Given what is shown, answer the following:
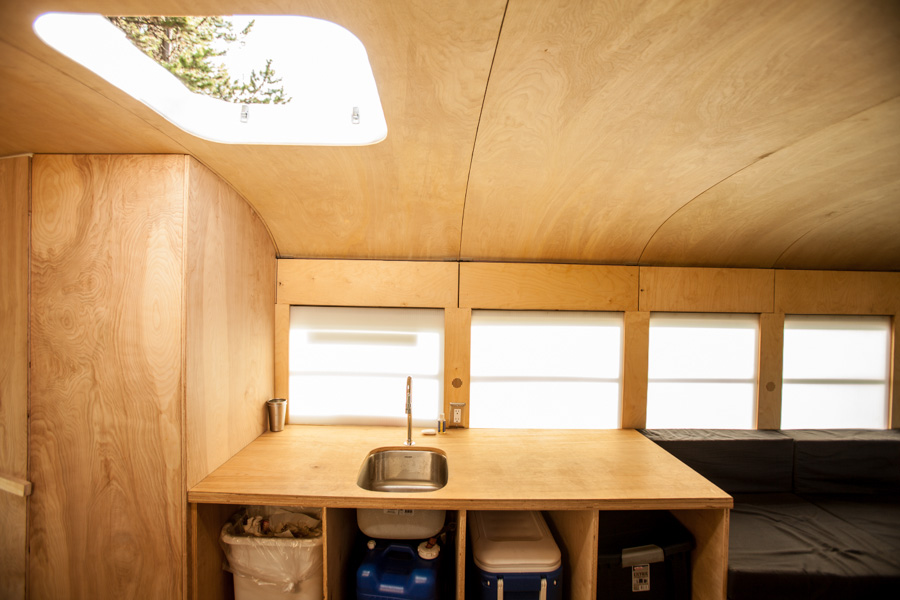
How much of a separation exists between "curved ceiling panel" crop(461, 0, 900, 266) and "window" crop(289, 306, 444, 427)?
3.27ft

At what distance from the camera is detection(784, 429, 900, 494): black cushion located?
2.32 meters

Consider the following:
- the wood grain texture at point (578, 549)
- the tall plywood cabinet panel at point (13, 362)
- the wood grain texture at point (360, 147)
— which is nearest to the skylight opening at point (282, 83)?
the wood grain texture at point (360, 147)

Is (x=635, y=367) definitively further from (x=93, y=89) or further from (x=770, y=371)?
(x=93, y=89)

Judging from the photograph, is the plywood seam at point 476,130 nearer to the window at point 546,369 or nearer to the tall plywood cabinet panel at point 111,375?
the window at point 546,369

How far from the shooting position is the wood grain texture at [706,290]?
2475 mm

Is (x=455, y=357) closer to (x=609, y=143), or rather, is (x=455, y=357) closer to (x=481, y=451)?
(x=481, y=451)

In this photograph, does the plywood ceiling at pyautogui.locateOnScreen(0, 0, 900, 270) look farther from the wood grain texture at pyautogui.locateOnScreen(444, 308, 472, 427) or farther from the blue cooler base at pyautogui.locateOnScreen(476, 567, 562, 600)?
the blue cooler base at pyautogui.locateOnScreen(476, 567, 562, 600)

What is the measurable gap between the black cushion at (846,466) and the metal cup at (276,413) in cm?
335

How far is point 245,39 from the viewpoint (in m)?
1.37

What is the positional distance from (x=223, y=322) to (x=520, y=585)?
1922 mm

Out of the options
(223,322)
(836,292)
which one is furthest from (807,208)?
(223,322)

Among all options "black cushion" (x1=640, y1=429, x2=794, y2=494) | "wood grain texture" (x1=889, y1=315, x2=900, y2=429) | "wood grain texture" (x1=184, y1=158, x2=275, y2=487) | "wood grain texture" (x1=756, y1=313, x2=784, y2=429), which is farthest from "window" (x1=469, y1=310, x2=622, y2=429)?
"wood grain texture" (x1=889, y1=315, x2=900, y2=429)

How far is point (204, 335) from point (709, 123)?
234 centimetres

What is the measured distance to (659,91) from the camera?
1263 millimetres
